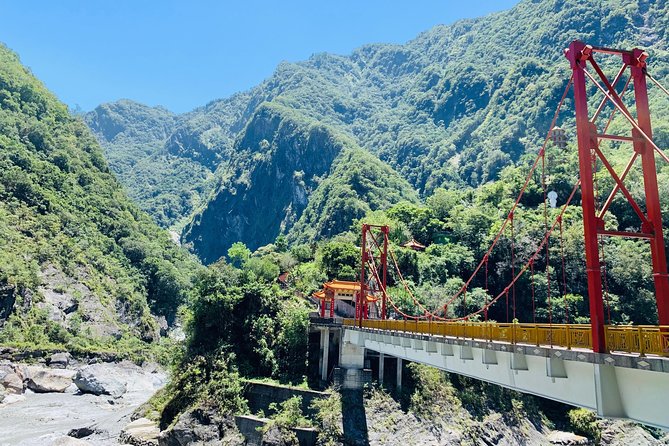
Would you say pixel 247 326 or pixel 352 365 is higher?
pixel 247 326

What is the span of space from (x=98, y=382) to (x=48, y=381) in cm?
397

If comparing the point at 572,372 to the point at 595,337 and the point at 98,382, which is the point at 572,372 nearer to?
the point at 595,337

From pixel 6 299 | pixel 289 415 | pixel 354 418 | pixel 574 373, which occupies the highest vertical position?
pixel 6 299

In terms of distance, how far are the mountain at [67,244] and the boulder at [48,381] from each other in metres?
5.30

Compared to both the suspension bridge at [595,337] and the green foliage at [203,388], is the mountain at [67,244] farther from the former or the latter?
the suspension bridge at [595,337]

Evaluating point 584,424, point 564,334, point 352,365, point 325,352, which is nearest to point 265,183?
point 325,352

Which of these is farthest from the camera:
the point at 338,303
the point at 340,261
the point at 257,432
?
the point at 340,261

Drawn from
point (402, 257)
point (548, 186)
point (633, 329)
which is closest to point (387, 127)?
point (548, 186)

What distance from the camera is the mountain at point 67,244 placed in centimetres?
5450

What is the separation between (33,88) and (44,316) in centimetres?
6107

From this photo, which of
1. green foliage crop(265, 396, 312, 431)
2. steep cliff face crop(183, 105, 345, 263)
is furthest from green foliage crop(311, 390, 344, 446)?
steep cliff face crop(183, 105, 345, 263)

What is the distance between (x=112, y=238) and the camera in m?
81.2

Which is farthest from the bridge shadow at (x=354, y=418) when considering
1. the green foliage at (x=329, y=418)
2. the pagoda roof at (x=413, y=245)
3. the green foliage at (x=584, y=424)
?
the pagoda roof at (x=413, y=245)

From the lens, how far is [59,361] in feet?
162
